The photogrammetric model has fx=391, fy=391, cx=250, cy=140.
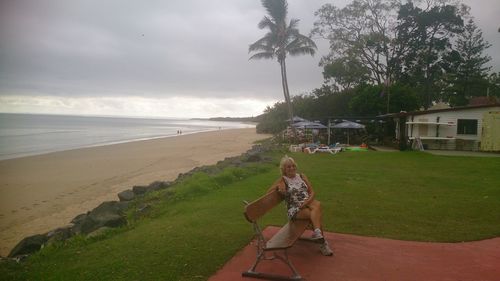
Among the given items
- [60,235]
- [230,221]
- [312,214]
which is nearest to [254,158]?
[230,221]

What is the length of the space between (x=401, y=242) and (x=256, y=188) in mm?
5222

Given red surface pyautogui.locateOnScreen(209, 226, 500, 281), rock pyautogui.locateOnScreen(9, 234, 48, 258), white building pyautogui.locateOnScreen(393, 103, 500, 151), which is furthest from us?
white building pyautogui.locateOnScreen(393, 103, 500, 151)

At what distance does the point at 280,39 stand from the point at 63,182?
20097 mm

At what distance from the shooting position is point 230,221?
6.99 m

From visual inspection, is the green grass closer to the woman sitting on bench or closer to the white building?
the woman sitting on bench

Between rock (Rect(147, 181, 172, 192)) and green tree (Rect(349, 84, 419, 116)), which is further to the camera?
green tree (Rect(349, 84, 419, 116))

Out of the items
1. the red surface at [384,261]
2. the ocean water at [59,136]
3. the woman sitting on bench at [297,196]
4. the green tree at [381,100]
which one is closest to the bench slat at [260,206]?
the woman sitting on bench at [297,196]

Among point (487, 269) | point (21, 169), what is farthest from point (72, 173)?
point (487, 269)

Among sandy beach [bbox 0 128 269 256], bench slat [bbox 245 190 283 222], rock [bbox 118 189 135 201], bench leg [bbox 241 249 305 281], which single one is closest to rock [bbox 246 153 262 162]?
sandy beach [bbox 0 128 269 256]

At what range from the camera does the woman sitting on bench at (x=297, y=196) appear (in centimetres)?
523

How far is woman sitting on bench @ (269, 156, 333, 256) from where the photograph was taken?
5227 mm

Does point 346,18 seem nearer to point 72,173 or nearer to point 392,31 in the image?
point 392,31

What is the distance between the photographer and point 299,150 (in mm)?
23094

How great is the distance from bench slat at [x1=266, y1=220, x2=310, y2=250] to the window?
836 inches
